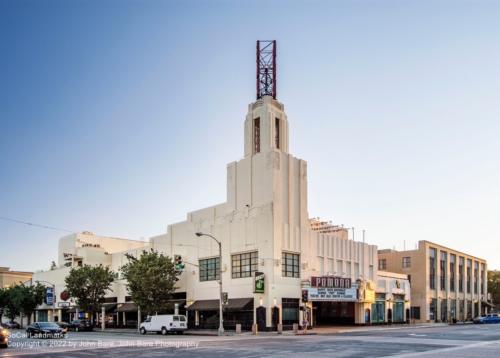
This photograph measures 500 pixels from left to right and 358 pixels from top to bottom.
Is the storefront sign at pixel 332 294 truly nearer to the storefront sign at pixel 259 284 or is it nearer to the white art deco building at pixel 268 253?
the white art deco building at pixel 268 253

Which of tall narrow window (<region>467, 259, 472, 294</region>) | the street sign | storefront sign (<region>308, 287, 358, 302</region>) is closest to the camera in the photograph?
storefront sign (<region>308, 287, 358, 302</region>)

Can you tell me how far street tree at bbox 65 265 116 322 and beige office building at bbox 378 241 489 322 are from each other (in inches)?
1851

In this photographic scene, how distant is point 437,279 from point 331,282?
3743 centimetres

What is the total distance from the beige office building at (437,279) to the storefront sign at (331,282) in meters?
29.4

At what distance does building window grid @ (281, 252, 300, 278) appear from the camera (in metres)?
58.5

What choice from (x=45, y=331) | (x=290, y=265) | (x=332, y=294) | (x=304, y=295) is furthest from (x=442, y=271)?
(x=45, y=331)

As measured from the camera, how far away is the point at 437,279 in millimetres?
90812

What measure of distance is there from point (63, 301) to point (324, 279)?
47.4m

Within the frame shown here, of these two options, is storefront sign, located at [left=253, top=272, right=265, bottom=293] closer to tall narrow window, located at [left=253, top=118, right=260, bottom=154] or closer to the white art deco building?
the white art deco building

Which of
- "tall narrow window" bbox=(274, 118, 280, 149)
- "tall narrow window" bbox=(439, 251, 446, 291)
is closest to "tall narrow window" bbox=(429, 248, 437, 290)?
"tall narrow window" bbox=(439, 251, 446, 291)

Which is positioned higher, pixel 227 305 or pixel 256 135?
pixel 256 135

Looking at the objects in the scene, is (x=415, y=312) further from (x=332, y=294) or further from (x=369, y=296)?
(x=332, y=294)

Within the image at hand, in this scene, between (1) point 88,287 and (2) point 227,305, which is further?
(1) point 88,287

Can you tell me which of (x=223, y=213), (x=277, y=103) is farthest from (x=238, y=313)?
(x=277, y=103)
